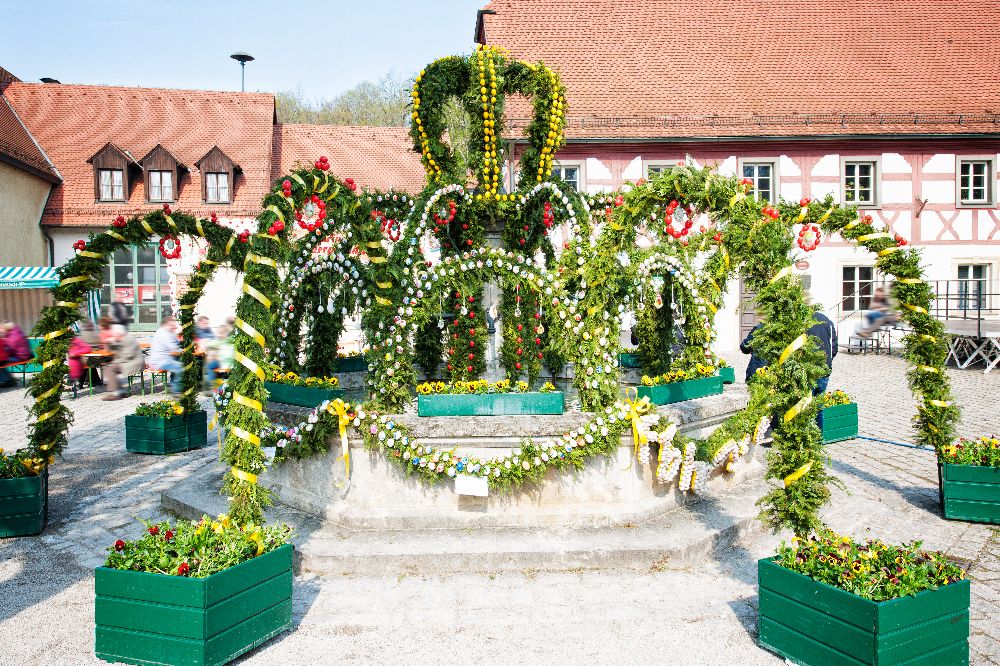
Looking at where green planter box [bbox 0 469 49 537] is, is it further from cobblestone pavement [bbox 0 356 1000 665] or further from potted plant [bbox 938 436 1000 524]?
potted plant [bbox 938 436 1000 524]

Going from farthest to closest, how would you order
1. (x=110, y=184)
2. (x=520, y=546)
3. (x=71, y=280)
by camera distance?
(x=110, y=184) → (x=71, y=280) → (x=520, y=546)

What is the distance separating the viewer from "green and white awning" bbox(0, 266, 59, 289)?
58.0 ft

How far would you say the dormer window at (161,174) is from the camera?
2334cm

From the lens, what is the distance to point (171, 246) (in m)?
7.98

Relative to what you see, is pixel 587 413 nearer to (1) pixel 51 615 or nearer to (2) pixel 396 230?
(2) pixel 396 230

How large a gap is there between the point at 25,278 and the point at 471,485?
16.0 m

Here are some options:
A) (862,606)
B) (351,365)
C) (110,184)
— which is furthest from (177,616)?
(110,184)

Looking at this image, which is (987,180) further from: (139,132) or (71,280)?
(139,132)

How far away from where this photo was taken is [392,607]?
17.7ft

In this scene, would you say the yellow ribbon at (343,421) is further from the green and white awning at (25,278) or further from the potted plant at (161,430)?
the green and white awning at (25,278)

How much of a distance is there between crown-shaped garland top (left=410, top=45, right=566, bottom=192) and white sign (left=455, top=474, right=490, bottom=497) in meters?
2.93

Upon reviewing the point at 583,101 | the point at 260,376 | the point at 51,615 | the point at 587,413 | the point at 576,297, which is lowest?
the point at 51,615

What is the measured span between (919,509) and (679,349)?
4752mm

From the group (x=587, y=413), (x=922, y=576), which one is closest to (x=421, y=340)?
(x=587, y=413)
